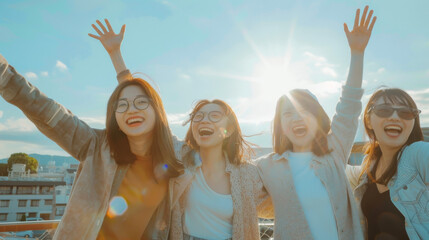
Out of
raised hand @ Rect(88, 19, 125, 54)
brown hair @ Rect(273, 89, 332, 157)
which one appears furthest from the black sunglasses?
raised hand @ Rect(88, 19, 125, 54)

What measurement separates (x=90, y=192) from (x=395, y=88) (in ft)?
9.55

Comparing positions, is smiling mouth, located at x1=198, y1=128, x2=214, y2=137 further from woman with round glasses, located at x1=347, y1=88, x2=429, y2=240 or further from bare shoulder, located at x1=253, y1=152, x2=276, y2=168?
woman with round glasses, located at x1=347, y1=88, x2=429, y2=240

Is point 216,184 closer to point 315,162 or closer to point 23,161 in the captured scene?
point 315,162

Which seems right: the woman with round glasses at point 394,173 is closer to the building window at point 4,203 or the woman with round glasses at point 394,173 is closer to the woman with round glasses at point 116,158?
the woman with round glasses at point 116,158

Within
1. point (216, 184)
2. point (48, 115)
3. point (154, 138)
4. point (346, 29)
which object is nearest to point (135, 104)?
point (154, 138)

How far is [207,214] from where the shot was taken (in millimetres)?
2580

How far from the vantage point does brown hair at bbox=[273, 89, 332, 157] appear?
295 cm

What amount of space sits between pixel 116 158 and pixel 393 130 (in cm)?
252

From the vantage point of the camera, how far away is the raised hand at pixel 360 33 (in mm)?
3002

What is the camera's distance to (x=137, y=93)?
264cm

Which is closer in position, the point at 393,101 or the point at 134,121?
the point at 134,121

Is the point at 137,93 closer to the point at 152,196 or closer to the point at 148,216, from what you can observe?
the point at 152,196

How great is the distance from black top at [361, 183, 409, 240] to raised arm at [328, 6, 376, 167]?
411 millimetres

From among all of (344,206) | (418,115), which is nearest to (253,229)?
(344,206)
